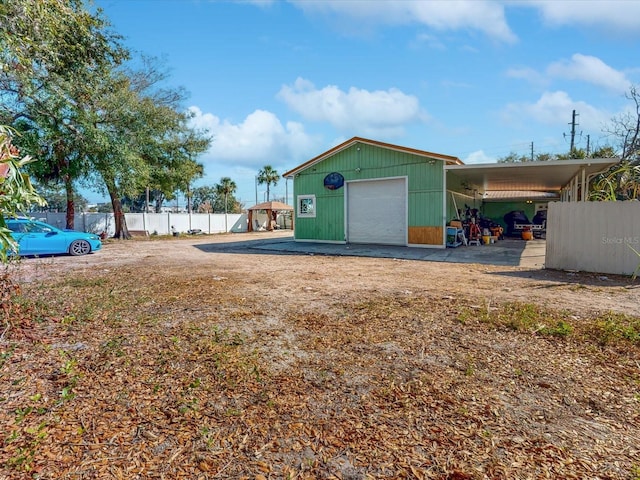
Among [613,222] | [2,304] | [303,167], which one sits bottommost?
[2,304]

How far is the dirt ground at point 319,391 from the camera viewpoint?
2006mm

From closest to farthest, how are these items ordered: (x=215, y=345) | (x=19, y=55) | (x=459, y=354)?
(x=459, y=354) → (x=215, y=345) → (x=19, y=55)

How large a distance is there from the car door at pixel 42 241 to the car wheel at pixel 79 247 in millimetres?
265

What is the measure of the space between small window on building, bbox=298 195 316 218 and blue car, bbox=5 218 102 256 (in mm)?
8340

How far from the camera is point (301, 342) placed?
3738mm

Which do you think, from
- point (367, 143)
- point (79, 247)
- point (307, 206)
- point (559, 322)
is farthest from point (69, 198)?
point (559, 322)

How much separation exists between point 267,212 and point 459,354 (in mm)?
31327

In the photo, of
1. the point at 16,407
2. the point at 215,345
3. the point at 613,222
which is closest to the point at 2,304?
the point at 16,407

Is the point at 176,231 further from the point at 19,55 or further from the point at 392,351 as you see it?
the point at 392,351

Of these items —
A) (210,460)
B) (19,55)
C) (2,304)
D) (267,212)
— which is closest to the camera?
(210,460)

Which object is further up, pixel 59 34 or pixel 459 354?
pixel 59 34

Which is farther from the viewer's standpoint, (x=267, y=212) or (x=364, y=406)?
(x=267, y=212)

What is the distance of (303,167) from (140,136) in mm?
7670

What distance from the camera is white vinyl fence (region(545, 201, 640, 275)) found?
24.8 feet
